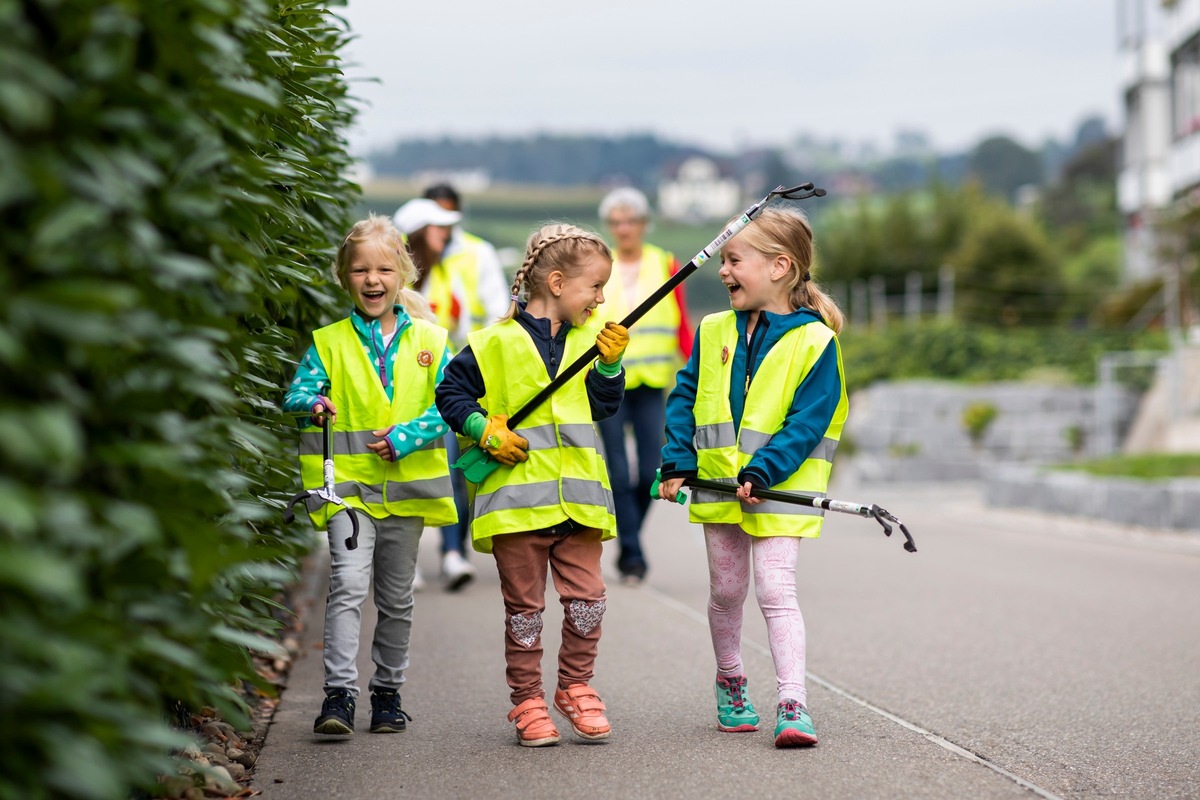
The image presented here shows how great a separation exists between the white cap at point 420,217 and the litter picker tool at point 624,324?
3445 mm

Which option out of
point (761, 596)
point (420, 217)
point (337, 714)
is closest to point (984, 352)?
point (420, 217)

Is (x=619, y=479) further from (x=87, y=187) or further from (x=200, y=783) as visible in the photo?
(x=87, y=187)

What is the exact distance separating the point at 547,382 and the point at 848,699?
1.70 m

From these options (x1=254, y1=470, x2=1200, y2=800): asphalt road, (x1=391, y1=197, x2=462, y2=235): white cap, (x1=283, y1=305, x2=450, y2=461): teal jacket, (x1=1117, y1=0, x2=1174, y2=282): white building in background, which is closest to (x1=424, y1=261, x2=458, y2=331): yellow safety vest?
(x1=391, y1=197, x2=462, y2=235): white cap

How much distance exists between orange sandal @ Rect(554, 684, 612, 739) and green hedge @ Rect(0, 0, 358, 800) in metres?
1.68

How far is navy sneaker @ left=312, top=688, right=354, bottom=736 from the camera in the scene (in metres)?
4.74

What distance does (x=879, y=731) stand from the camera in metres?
4.98

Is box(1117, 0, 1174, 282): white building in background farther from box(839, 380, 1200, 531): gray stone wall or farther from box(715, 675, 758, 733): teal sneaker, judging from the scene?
box(715, 675, 758, 733): teal sneaker

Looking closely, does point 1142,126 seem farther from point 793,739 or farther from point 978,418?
point 793,739

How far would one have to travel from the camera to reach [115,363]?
2.56 meters

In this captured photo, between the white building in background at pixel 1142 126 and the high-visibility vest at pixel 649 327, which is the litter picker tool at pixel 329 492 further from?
the white building in background at pixel 1142 126

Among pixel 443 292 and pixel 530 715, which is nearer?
pixel 530 715

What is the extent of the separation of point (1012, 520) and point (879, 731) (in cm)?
1147

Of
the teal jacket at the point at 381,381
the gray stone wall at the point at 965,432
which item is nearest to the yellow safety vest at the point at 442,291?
the teal jacket at the point at 381,381
